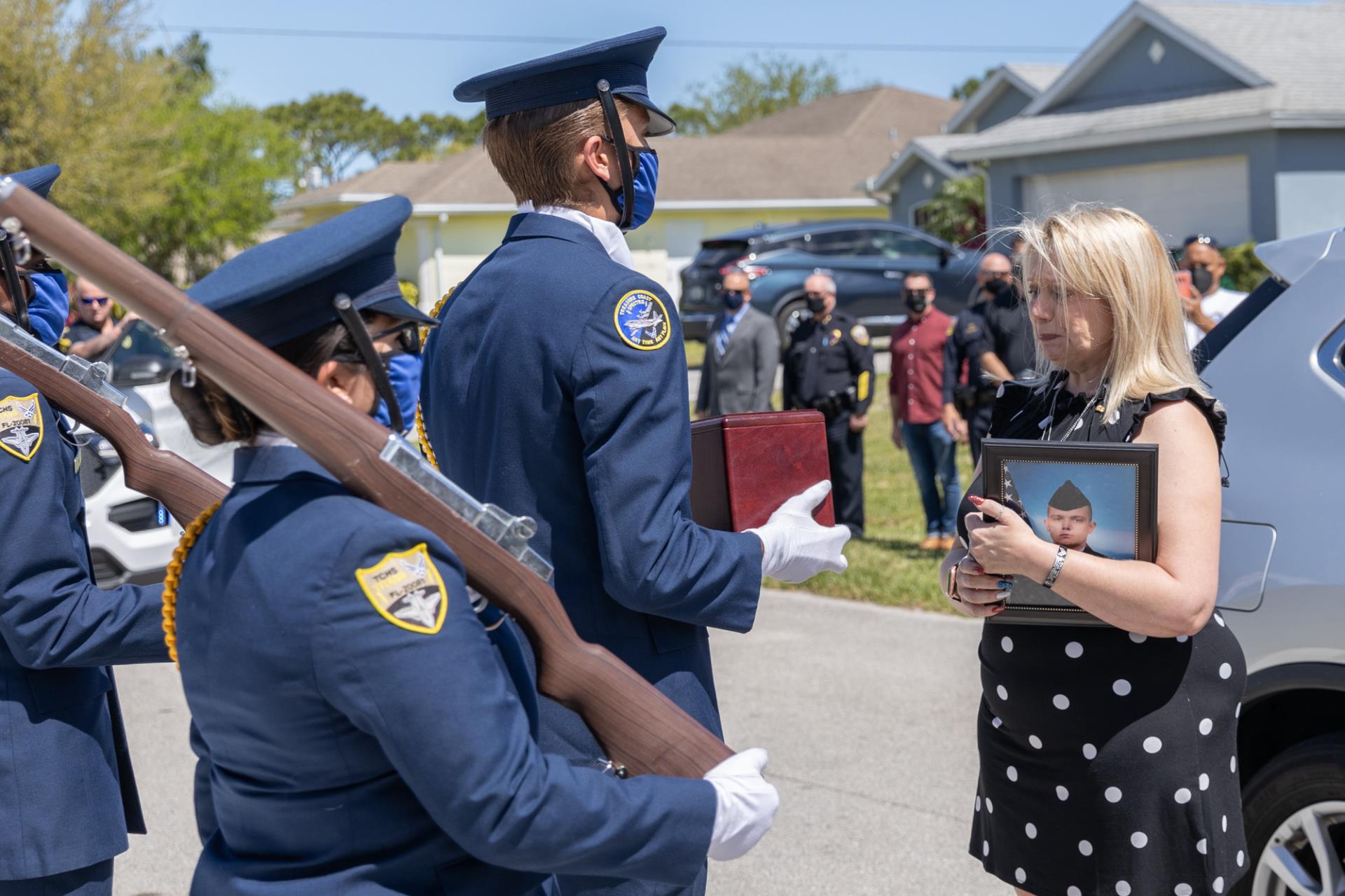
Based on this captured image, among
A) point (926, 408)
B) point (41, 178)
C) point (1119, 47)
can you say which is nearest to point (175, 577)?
point (41, 178)

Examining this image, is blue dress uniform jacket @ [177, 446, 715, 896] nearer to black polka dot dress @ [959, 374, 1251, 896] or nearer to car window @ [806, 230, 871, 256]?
black polka dot dress @ [959, 374, 1251, 896]

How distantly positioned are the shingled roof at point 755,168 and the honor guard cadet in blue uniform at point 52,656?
30.9 meters

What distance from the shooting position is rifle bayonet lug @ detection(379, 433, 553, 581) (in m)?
1.58

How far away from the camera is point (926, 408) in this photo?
9992 mm

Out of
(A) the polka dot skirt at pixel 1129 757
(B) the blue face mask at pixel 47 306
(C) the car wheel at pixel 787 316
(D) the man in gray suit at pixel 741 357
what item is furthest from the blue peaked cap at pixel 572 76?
(C) the car wheel at pixel 787 316

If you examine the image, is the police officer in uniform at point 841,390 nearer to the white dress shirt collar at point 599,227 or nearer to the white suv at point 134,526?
the white suv at point 134,526

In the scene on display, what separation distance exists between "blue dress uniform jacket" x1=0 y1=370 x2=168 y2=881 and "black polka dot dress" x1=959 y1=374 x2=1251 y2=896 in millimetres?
1742

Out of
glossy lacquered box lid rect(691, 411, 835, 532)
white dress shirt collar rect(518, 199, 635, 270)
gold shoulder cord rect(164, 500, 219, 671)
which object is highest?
white dress shirt collar rect(518, 199, 635, 270)

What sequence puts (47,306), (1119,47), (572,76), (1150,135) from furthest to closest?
(1119,47) < (1150,135) < (47,306) < (572,76)

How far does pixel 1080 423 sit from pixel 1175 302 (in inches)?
12.0

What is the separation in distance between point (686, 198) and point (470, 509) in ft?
113

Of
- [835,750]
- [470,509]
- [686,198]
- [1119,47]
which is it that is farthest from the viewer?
[686,198]

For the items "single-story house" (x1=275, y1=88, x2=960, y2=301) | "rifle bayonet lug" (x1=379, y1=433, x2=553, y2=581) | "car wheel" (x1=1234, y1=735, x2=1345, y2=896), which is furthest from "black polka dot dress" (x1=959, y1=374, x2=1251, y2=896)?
"single-story house" (x1=275, y1=88, x2=960, y2=301)

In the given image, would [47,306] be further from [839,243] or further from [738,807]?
[839,243]
